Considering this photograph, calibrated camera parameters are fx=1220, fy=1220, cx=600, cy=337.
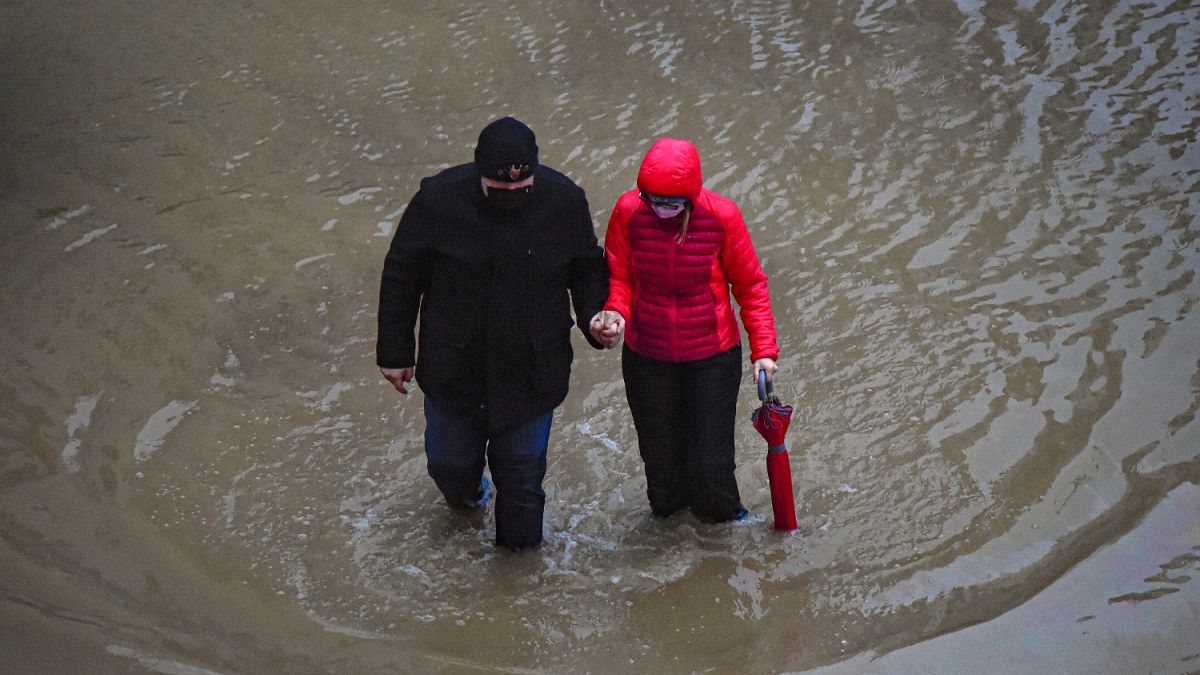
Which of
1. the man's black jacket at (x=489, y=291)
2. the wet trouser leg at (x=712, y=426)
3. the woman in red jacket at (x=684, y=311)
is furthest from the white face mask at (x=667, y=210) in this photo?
the wet trouser leg at (x=712, y=426)

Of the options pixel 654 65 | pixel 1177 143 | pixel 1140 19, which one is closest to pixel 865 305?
pixel 1177 143

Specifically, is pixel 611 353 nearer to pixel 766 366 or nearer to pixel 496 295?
pixel 766 366

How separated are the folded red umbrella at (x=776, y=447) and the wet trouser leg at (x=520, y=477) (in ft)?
2.54

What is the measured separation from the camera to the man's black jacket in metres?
4.10

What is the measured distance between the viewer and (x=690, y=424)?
14.9 ft

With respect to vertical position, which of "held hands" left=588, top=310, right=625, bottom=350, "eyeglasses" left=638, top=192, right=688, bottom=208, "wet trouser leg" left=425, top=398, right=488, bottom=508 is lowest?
"wet trouser leg" left=425, top=398, right=488, bottom=508

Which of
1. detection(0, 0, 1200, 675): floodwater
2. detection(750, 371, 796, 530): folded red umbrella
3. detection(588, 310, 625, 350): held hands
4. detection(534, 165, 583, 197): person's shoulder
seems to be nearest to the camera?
detection(588, 310, 625, 350): held hands

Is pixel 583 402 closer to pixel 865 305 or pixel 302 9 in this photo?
pixel 865 305

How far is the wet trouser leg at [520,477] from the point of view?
439 cm

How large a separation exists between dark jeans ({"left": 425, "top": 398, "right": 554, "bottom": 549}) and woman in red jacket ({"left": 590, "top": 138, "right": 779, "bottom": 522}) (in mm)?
442

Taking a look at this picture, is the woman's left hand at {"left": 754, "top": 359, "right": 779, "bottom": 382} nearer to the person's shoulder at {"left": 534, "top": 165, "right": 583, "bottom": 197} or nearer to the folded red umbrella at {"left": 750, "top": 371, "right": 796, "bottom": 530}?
the folded red umbrella at {"left": 750, "top": 371, "right": 796, "bottom": 530}

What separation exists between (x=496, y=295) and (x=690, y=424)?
0.92 metres

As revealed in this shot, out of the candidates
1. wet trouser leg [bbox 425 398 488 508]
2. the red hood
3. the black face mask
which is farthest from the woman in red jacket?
wet trouser leg [bbox 425 398 488 508]

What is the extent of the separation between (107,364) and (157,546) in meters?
1.62
